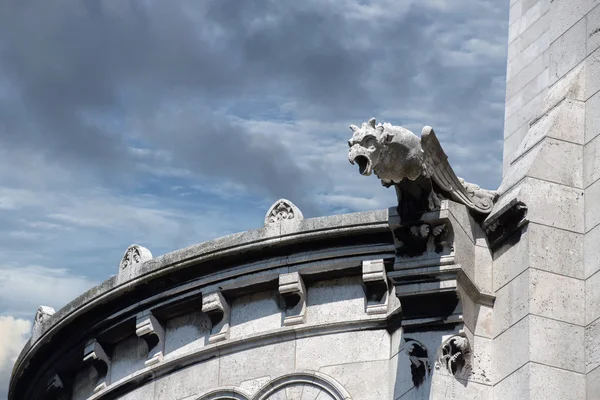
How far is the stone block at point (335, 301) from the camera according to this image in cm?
2377

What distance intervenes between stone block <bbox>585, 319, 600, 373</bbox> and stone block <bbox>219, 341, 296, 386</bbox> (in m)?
5.23

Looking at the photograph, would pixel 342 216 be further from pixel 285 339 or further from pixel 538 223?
pixel 538 223

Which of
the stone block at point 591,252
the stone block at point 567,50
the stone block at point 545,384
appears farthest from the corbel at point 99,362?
the stone block at point 591,252

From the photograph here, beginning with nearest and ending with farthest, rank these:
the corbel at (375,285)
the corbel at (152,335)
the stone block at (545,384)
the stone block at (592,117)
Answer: the stone block at (545,384), the stone block at (592,117), the corbel at (375,285), the corbel at (152,335)

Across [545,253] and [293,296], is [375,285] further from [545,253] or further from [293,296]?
[545,253]

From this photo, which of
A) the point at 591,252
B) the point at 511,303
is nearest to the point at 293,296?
the point at 511,303

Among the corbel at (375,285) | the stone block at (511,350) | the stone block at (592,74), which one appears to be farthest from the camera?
the corbel at (375,285)

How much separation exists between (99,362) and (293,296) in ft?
14.0

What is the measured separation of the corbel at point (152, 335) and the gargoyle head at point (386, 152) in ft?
20.9

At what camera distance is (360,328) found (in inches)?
926

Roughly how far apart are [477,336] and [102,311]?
8073 millimetres

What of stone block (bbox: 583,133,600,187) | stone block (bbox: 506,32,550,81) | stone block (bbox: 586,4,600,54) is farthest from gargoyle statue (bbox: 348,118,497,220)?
stone block (bbox: 506,32,550,81)

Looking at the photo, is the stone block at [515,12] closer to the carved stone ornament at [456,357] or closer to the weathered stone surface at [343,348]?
the weathered stone surface at [343,348]

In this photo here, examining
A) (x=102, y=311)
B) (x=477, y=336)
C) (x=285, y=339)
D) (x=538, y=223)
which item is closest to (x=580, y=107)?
(x=538, y=223)
